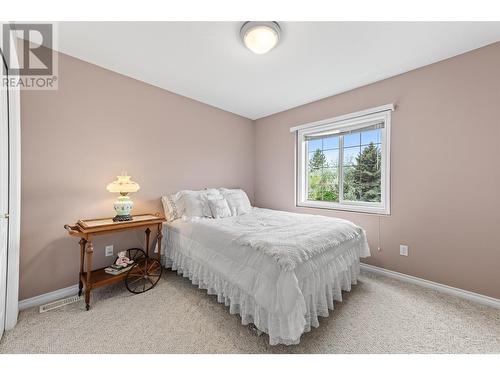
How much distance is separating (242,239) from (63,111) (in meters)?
2.16

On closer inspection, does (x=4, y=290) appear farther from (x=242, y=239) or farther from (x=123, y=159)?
(x=242, y=239)

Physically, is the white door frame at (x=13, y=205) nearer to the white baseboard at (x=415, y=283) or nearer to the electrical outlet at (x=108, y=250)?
the white baseboard at (x=415, y=283)

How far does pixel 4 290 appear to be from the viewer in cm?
152

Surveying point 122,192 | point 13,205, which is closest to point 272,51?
point 122,192

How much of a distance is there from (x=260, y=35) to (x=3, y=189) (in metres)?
2.28

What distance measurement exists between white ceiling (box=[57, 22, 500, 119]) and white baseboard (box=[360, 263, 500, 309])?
92.3 inches

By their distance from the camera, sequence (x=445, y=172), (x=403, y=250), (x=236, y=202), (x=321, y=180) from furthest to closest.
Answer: (x=321, y=180) → (x=236, y=202) → (x=403, y=250) → (x=445, y=172)

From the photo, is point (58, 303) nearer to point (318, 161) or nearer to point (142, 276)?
point (142, 276)

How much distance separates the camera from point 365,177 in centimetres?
274

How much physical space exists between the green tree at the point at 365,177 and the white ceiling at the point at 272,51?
3.02 ft

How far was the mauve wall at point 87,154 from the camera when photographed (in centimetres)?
184

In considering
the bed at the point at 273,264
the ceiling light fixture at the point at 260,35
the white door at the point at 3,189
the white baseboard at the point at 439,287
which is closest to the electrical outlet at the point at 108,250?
the bed at the point at 273,264

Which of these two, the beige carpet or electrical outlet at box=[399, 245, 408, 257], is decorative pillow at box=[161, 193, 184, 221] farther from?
electrical outlet at box=[399, 245, 408, 257]

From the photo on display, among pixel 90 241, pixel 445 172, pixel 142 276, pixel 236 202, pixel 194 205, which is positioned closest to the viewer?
pixel 90 241
